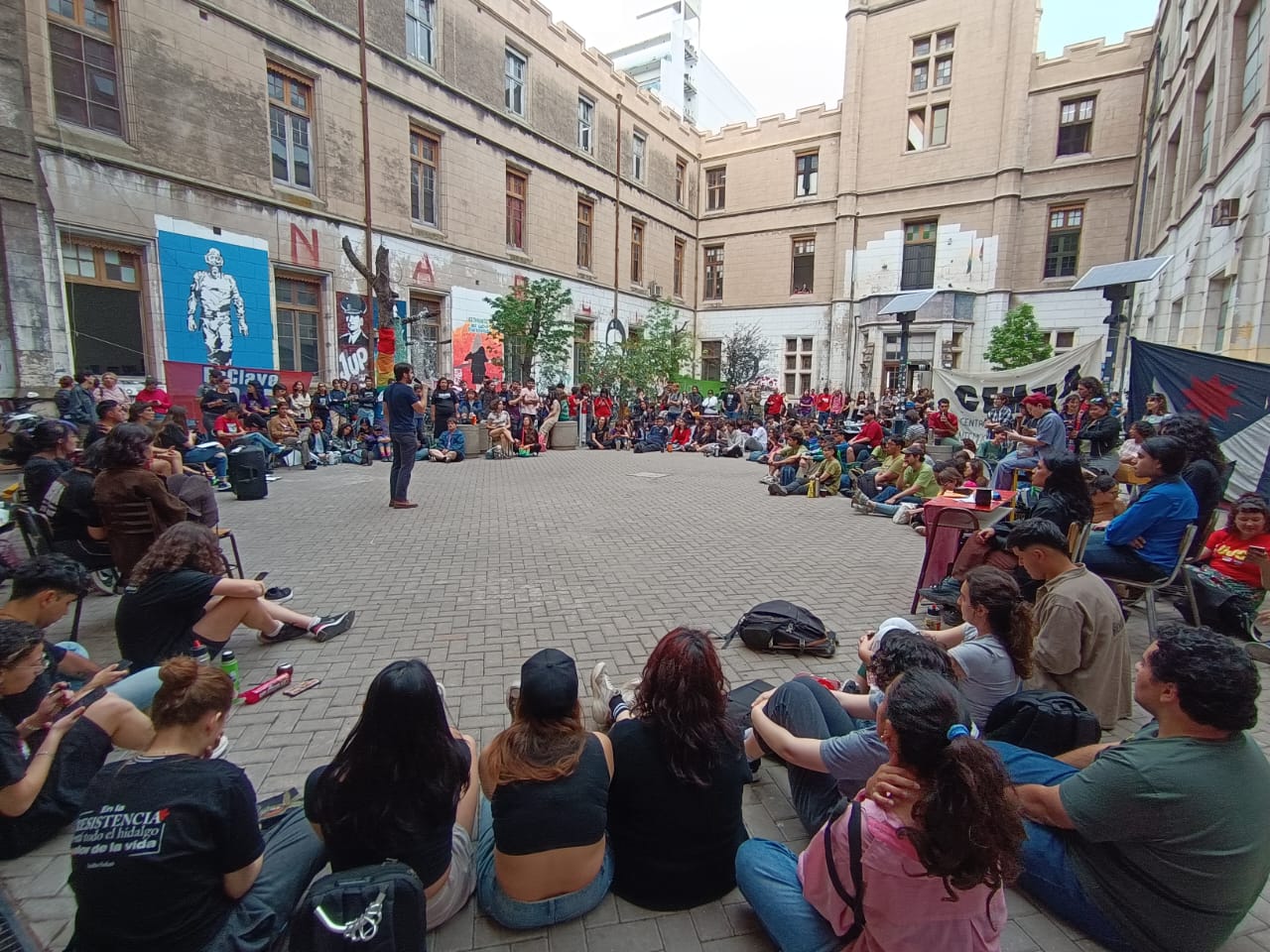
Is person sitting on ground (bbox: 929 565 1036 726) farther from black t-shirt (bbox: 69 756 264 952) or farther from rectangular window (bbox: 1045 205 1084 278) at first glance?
rectangular window (bbox: 1045 205 1084 278)

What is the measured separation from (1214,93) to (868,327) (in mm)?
15271

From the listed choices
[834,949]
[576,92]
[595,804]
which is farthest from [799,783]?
[576,92]

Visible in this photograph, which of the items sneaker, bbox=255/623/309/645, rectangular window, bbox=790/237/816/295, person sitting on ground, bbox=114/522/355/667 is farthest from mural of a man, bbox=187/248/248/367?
rectangular window, bbox=790/237/816/295

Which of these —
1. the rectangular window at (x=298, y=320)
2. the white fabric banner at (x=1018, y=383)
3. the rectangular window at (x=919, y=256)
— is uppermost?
the rectangular window at (x=919, y=256)

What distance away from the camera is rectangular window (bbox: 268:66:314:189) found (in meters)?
15.1

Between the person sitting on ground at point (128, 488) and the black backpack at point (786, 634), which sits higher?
the person sitting on ground at point (128, 488)

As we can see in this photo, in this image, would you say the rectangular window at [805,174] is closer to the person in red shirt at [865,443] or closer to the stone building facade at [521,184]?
the stone building facade at [521,184]

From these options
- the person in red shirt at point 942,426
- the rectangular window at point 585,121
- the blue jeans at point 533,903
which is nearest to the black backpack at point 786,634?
the blue jeans at point 533,903

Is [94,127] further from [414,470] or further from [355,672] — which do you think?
[355,672]

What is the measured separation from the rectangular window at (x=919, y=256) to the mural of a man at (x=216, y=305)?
23.9 meters

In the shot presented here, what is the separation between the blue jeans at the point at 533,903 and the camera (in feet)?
7.23

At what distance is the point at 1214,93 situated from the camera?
11.7 meters

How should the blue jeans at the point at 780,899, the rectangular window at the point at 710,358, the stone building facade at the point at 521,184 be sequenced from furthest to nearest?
the rectangular window at the point at 710,358 → the stone building facade at the point at 521,184 → the blue jeans at the point at 780,899

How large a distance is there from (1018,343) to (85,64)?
2605 cm
